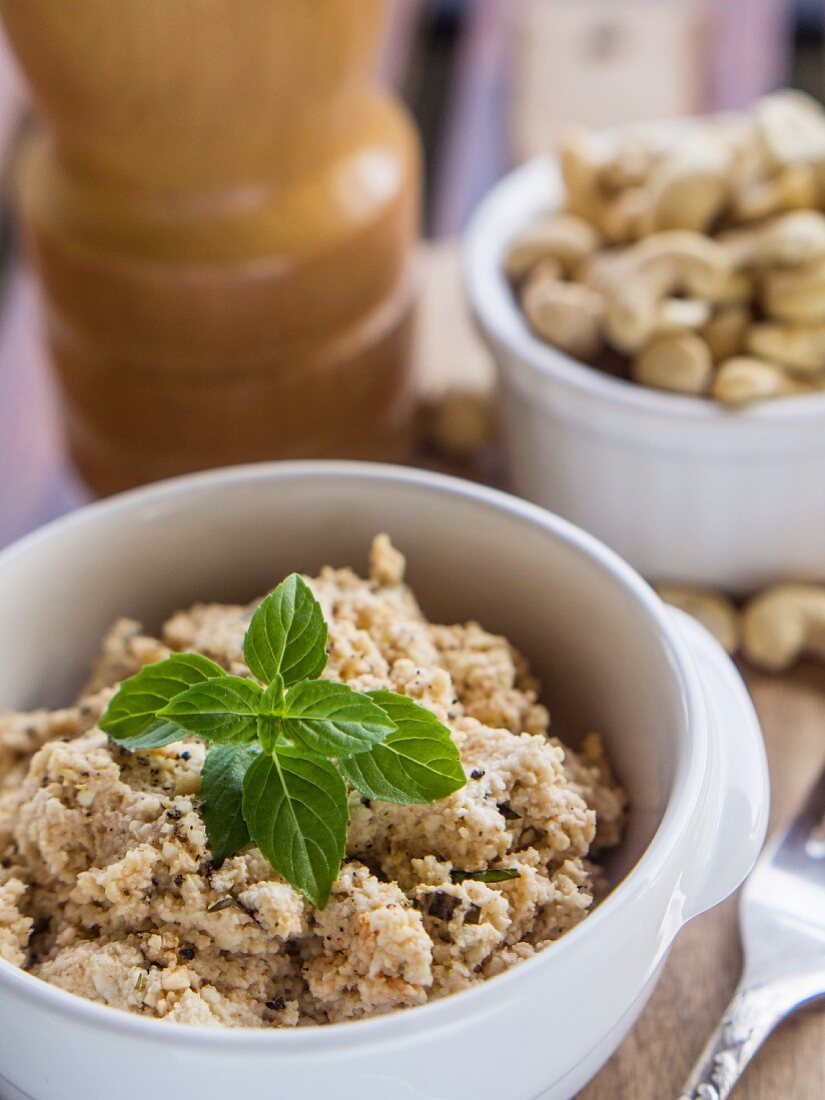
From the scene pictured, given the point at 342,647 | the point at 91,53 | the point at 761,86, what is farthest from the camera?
the point at 761,86

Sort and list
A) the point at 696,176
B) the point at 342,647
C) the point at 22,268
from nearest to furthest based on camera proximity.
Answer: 1. the point at 342,647
2. the point at 696,176
3. the point at 22,268

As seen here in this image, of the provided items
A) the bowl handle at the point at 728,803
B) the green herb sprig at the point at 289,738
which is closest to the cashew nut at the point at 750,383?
the bowl handle at the point at 728,803

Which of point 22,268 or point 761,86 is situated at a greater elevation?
point 761,86

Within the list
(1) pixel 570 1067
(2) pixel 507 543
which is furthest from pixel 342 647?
(1) pixel 570 1067

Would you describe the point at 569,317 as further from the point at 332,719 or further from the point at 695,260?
the point at 332,719

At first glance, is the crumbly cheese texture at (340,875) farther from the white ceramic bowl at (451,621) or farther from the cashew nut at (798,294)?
the cashew nut at (798,294)

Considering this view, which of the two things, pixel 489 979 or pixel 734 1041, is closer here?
pixel 489 979

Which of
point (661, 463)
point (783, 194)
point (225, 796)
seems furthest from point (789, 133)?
point (225, 796)

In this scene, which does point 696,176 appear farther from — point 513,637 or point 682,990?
point 682,990
